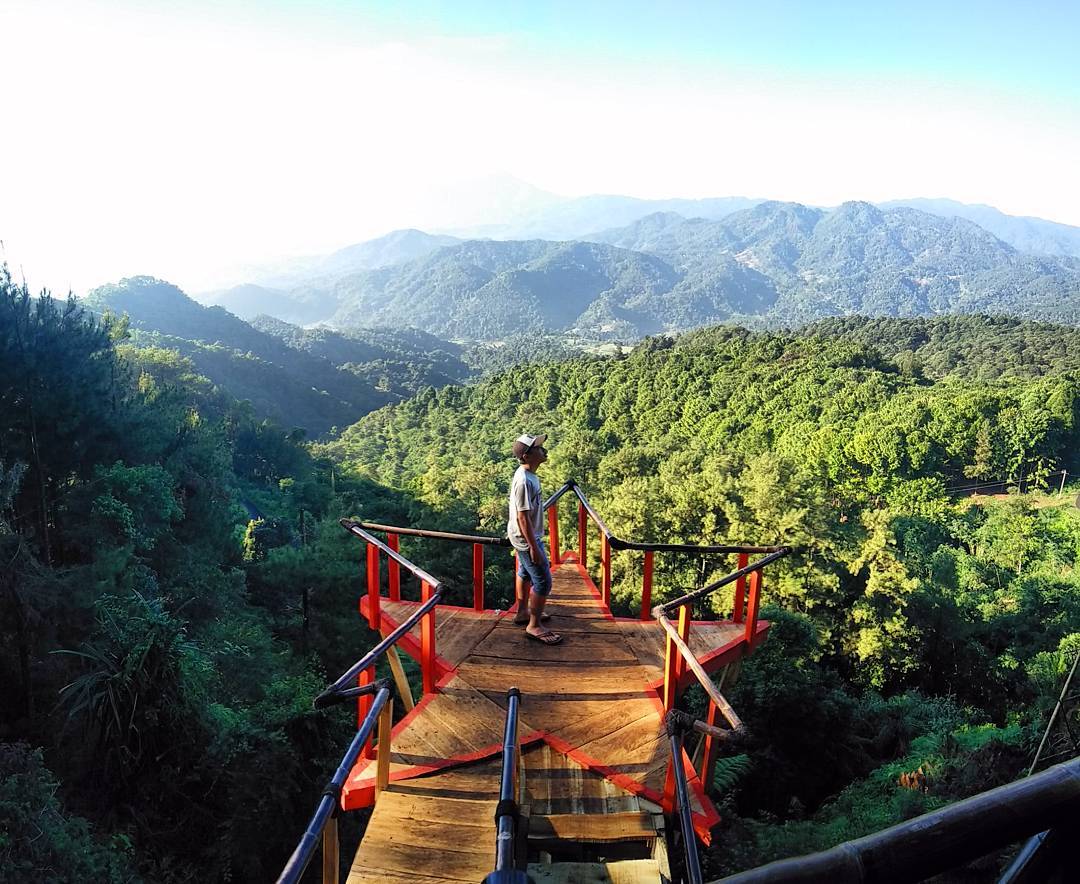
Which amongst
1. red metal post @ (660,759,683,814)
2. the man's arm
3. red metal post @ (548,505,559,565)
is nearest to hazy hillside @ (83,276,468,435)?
red metal post @ (548,505,559,565)

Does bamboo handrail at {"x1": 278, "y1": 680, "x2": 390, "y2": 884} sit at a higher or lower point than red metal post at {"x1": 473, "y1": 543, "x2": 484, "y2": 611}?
higher

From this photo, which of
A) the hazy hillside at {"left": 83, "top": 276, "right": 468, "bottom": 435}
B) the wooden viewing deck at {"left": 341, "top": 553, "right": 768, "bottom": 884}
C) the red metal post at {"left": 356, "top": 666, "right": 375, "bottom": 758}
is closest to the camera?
the wooden viewing deck at {"left": 341, "top": 553, "right": 768, "bottom": 884}

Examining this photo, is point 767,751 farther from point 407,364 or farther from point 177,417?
point 407,364

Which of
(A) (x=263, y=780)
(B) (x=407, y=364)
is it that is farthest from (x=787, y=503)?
(B) (x=407, y=364)

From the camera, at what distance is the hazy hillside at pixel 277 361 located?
100375 mm

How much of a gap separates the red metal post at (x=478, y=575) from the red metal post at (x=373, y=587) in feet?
3.00

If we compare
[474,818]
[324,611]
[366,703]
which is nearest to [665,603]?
[366,703]

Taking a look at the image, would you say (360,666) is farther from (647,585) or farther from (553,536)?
(553,536)

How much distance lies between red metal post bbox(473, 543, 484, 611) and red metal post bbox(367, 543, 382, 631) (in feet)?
3.00

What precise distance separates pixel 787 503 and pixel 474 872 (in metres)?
21.7

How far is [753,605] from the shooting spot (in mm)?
6266

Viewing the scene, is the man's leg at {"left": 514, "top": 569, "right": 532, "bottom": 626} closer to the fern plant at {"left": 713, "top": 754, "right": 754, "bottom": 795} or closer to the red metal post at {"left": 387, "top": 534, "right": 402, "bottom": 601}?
the red metal post at {"left": 387, "top": 534, "right": 402, "bottom": 601}

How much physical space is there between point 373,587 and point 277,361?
133136mm

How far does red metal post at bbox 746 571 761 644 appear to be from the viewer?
625 cm
